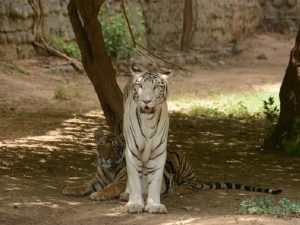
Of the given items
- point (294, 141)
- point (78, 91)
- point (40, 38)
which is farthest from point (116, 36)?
point (294, 141)

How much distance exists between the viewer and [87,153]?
10.4 m

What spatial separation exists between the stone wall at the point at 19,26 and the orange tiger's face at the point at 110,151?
1146cm

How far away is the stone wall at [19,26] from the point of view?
18422 millimetres

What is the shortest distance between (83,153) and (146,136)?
3694 mm

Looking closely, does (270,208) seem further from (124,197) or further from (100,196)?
(100,196)

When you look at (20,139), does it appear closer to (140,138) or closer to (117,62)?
(140,138)

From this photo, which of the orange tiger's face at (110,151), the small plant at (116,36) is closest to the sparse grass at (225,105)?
the small plant at (116,36)

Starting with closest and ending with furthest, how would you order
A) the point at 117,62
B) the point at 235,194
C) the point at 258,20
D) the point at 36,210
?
the point at 36,210 → the point at 235,194 → the point at 117,62 → the point at 258,20

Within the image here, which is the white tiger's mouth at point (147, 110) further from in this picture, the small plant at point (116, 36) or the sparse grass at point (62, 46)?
the small plant at point (116, 36)

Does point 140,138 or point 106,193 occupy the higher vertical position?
point 140,138

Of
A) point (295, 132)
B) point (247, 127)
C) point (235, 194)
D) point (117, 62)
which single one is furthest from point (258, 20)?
point (235, 194)

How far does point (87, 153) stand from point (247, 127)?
3.98 metres

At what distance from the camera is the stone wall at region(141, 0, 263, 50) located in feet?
80.6

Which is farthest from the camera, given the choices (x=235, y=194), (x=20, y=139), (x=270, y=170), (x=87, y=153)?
(x=20, y=139)
